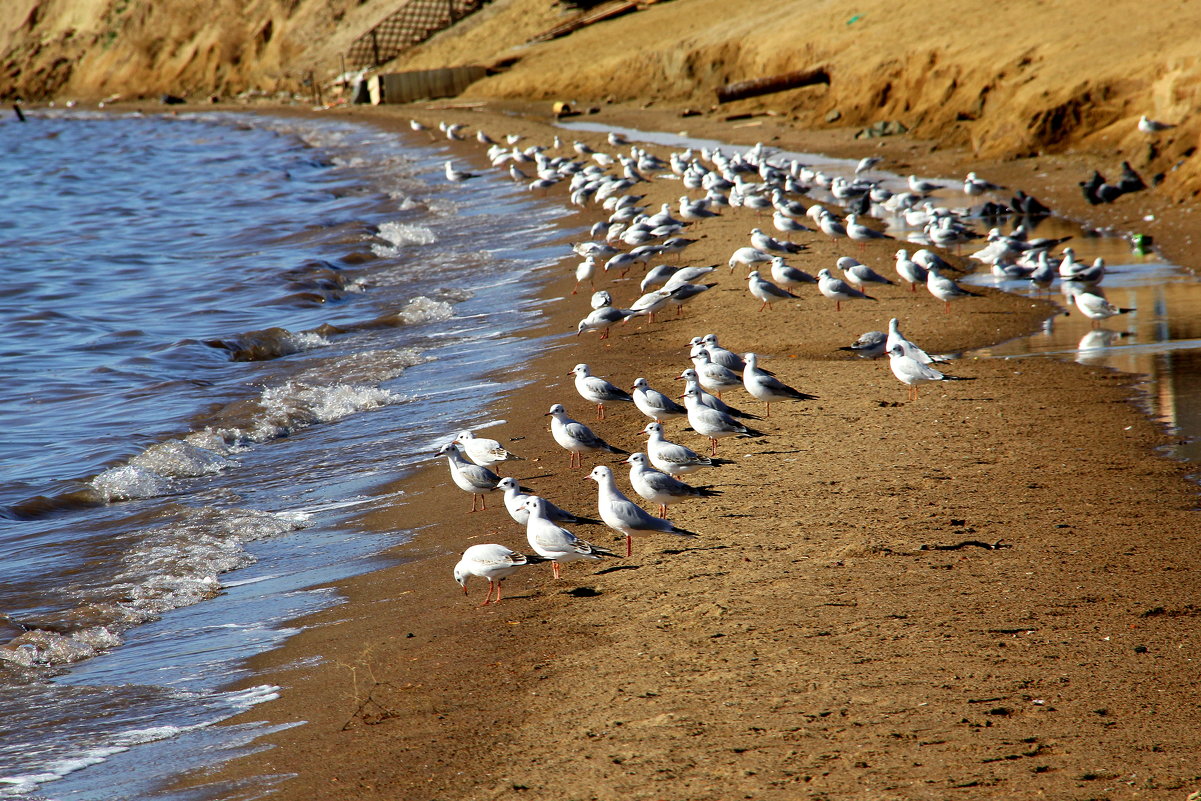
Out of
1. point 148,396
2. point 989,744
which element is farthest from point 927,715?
point 148,396

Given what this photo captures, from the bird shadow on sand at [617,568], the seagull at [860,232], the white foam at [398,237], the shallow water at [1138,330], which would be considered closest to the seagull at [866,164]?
the shallow water at [1138,330]

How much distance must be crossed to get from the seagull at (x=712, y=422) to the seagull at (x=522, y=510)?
1.47 metres

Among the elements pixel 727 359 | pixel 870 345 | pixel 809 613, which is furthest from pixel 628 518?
pixel 870 345

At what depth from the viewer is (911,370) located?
32.8 ft

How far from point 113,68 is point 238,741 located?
282 feet

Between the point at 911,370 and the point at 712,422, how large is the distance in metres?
2.19

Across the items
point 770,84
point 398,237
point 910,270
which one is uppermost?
point 770,84

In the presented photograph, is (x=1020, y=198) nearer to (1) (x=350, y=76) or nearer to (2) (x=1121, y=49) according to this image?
(2) (x=1121, y=49)

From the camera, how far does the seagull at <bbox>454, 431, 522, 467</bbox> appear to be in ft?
29.1

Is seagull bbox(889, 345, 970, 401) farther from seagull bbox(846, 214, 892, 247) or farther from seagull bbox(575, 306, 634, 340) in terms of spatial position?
seagull bbox(846, 214, 892, 247)

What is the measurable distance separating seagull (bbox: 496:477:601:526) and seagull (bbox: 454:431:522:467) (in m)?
0.84

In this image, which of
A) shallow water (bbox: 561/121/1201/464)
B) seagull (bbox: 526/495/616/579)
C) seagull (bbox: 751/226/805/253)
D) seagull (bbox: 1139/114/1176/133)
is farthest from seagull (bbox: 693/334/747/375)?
seagull (bbox: 1139/114/1176/133)

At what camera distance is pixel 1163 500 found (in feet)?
24.6

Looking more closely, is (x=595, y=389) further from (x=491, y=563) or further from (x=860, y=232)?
(x=860, y=232)
